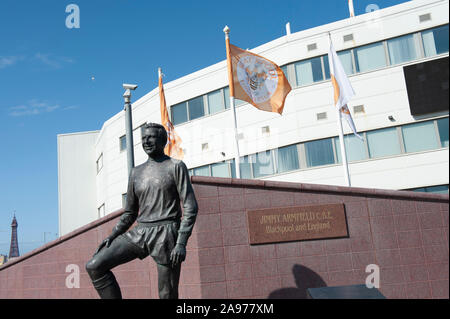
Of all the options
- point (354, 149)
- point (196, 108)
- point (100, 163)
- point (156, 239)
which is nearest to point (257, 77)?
point (354, 149)

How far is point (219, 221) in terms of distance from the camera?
993 centimetres

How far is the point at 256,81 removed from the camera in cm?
1465

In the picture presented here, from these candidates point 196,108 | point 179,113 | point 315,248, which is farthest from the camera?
point 179,113

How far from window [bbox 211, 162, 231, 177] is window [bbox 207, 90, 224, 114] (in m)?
3.19

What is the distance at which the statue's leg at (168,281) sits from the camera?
4770 millimetres

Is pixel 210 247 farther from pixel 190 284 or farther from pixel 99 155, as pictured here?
pixel 99 155

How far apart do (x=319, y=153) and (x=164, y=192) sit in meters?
16.7

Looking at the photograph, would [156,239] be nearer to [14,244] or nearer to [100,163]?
[100,163]

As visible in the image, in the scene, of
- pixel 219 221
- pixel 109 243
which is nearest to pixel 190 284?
pixel 219 221

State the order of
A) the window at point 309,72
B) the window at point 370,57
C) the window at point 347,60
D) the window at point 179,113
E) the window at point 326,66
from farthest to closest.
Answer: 1. the window at point 179,113
2. the window at point 309,72
3. the window at point 326,66
4. the window at point 347,60
5. the window at point 370,57

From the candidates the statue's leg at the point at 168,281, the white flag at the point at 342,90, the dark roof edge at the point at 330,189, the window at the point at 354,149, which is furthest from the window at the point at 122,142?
the statue's leg at the point at 168,281

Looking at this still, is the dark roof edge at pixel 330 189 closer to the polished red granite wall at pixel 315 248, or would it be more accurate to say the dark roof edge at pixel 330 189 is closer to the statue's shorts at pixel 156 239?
the polished red granite wall at pixel 315 248

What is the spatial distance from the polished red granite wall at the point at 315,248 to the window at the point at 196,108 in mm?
15330

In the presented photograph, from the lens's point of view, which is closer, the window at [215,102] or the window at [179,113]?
the window at [215,102]
